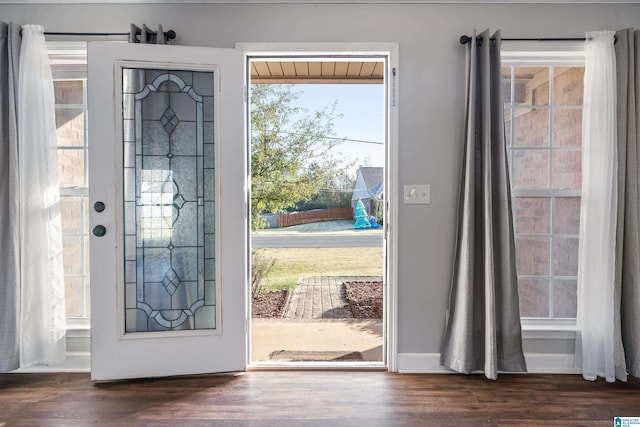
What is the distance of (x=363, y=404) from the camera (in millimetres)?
2301

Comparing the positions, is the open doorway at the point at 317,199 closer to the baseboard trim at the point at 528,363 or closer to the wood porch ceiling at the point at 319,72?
the wood porch ceiling at the point at 319,72

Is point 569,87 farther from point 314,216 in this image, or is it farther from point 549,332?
point 314,216

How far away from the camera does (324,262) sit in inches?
236

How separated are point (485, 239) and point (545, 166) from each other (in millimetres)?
782

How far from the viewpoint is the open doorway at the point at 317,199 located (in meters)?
4.68

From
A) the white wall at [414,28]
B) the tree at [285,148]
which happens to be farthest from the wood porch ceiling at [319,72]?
the white wall at [414,28]

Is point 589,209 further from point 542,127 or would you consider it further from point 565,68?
point 565,68

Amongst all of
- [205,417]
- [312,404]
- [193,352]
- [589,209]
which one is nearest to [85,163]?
[193,352]

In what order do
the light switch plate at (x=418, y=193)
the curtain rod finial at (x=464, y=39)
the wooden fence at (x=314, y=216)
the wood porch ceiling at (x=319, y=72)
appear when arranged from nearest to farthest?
the curtain rod finial at (x=464, y=39) → the light switch plate at (x=418, y=193) → the wood porch ceiling at (x=319, y=72) → the wooden fence at (x=314, y=216)

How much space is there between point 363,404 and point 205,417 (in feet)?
2.85

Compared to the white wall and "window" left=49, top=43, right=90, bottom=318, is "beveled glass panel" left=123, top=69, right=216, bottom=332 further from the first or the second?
"window" left=49, top=43, right=90, bottom=318

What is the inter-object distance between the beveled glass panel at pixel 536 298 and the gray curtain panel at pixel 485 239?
33 centimetres

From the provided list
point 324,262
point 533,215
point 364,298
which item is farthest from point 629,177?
point 324,262

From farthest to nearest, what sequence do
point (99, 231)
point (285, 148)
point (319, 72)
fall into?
point (285, 148) → point (319, 72) → point (99, 231)
